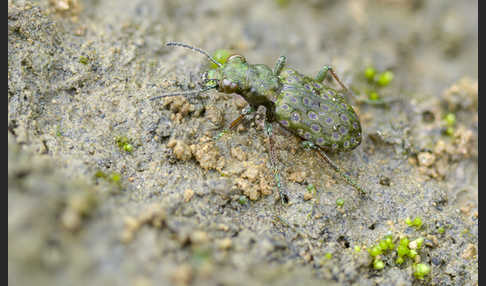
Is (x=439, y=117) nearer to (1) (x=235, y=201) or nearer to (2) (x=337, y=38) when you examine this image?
(2) (x=337, y=38)

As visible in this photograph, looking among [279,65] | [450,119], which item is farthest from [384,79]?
[279,65]

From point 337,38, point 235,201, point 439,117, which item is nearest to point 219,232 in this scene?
point 235,201

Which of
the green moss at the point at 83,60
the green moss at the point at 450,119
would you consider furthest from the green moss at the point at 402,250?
the green moss at the point at 83,60

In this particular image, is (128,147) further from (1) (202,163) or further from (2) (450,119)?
(2) (450,119)

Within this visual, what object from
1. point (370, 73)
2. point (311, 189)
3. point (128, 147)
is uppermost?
point (370, 73)

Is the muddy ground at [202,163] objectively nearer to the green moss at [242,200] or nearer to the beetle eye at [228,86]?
the green moss at [242,200]

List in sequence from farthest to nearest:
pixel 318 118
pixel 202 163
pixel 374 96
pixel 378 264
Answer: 1. pixel 374 96
2. pixel 318 118
3. pixel 202 163
4. pixel 378 264
